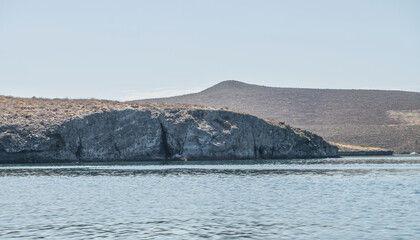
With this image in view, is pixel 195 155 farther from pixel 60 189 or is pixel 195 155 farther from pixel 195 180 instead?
pixel 60 189

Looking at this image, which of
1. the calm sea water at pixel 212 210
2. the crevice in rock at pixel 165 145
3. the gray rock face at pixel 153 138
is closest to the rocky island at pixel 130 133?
the gray rock face at pixel 153 138

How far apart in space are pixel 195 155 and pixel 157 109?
11.1 m

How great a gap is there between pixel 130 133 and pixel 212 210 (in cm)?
6717

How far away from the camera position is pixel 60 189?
41188 millimetres

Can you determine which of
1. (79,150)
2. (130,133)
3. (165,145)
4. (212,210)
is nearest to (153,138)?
(165,145)

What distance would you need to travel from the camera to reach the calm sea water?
2291 cm

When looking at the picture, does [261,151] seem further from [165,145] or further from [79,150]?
[79,150]

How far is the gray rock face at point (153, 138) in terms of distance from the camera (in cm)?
8869

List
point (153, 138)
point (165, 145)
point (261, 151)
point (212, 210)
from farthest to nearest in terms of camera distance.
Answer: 1. point (261, 151)
2. point (165, 145)
3. point (153, 138)
4. point (212, 210)

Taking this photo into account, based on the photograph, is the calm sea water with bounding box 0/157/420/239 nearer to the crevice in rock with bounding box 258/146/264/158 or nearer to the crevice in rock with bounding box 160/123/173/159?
the crevice in rock with bounding box 160/123/173/159

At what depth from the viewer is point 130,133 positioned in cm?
9525

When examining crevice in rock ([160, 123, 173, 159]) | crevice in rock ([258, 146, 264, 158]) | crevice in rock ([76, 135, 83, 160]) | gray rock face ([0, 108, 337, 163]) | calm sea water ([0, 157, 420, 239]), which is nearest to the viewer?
calm sea water ([0, 157, 420, 239])

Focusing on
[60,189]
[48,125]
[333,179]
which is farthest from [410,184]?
[48,125]

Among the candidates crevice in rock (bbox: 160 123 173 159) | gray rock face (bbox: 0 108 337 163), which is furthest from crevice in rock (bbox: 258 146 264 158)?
crevice in rock (bbox: 160 123 173 159)
